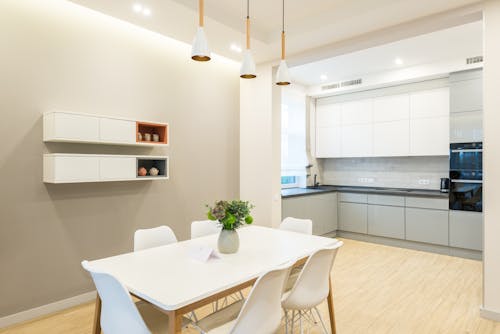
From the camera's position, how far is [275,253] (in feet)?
7.43

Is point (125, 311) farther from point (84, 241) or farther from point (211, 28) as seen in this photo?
point (211, 28)

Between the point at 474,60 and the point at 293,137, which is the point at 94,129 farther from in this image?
the point at 474,60

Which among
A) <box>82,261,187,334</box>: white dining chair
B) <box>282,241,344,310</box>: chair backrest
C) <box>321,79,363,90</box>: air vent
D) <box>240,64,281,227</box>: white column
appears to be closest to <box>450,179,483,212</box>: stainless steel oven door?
<box>321,79,363,90</box>: air vent

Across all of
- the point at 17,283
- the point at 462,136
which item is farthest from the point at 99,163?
the point at 462,136

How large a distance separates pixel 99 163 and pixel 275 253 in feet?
6.12

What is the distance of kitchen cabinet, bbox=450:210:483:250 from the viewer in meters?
4.45

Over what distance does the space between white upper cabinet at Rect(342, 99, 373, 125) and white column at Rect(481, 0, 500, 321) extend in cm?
303

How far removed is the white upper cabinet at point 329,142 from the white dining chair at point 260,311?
4846mm

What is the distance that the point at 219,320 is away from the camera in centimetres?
190

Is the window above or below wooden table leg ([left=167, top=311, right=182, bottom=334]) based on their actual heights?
above

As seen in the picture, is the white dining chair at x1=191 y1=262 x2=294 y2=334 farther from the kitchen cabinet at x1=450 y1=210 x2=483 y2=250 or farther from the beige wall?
the kitchen cabinet at x1=450 y1=210 x2=483 y2=250

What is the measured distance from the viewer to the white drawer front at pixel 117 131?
9.99 ft

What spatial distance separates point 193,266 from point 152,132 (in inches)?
80.9

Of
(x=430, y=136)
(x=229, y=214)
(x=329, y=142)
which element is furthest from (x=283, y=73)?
(x=329, y=142)
